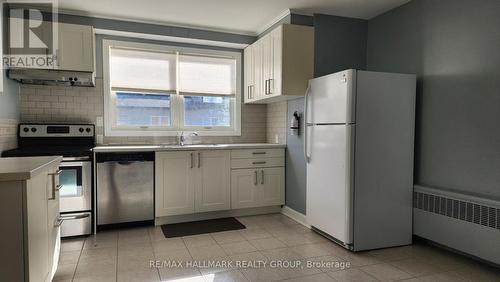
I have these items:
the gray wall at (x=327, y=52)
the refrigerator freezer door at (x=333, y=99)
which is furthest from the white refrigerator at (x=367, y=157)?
the gray wall at (x=327, y=52)

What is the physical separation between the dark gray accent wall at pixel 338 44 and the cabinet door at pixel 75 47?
2.54m

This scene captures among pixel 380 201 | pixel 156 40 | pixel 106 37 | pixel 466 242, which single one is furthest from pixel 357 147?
pixel 106 37

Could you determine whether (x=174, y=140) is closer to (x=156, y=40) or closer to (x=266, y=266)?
(x=156, y=40)

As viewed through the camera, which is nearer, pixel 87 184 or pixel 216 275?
pixel 216 275

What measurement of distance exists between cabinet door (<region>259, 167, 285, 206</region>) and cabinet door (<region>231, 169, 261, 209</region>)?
0.08 meters

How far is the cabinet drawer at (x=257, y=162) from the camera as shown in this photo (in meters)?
3.87

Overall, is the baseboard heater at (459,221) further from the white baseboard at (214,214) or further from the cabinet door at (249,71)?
the cabinet door at (249,71)

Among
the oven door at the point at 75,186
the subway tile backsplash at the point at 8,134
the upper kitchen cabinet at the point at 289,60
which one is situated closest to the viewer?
the subway tile backsplash at the point at 8,134

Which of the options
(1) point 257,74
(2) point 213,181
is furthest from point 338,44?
(2) point 213,181

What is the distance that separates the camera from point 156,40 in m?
4.14

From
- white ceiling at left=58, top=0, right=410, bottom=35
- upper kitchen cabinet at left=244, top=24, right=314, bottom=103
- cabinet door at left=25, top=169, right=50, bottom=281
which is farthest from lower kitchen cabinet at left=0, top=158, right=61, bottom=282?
upper kitchen cabinet at left=244, top=24, right=314, bottom=103

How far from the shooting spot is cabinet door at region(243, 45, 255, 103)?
14.0ft

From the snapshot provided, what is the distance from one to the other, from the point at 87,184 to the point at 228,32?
102 inches

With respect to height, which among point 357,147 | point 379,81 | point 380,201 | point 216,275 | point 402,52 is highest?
point 402,52
